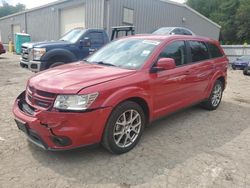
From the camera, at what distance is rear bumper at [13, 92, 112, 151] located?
10.6ft

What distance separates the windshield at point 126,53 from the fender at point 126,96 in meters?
0.42

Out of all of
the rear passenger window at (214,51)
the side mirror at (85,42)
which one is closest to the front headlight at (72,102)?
the rear passenger window at (214,51)

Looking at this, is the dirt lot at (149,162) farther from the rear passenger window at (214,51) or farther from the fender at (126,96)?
the rear passenger window at (214,51)

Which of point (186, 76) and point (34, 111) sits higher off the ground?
point (186, 76)

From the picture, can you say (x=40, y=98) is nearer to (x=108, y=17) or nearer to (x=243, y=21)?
(x=108, y=17)

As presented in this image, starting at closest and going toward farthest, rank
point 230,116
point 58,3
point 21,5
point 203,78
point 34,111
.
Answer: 1. point 34,111
2. point 203,78
3. point 230,116
4. point 58,3
5. point 21,5

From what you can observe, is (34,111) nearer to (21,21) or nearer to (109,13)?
(109,13)

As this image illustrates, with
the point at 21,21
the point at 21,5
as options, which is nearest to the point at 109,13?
the point at 21,21

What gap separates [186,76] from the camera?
491 cm

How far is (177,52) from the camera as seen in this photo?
4871 mm

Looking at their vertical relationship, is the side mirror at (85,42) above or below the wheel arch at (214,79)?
above

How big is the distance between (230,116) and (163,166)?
3.02m

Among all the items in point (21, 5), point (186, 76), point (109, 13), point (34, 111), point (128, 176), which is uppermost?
point (21, 5)

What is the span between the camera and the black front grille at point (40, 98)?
10.9 feet
